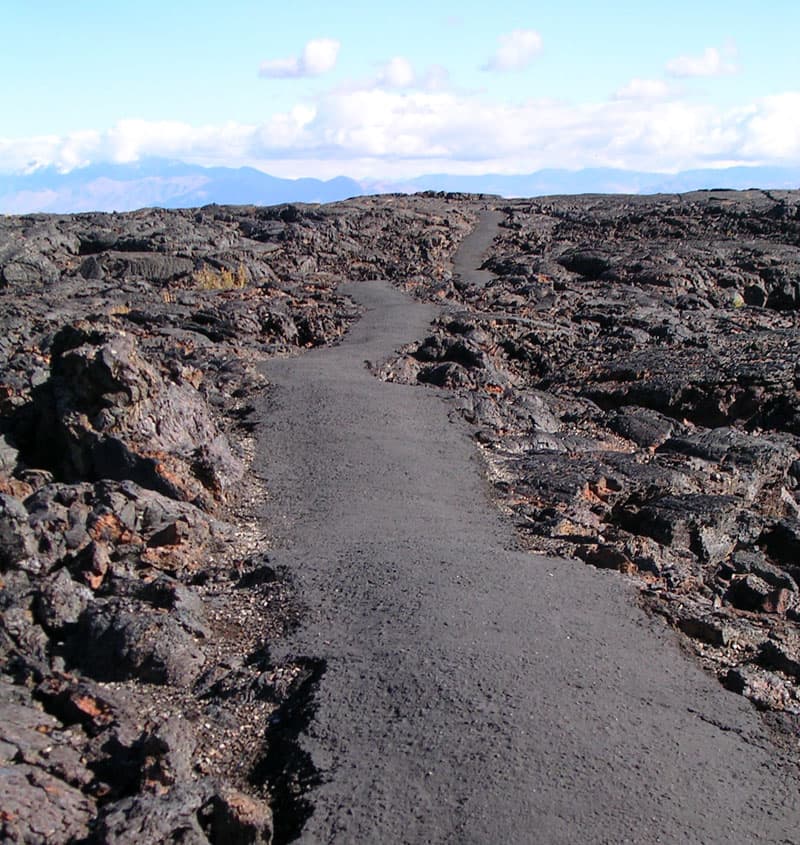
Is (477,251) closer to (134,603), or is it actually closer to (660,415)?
(660,415)

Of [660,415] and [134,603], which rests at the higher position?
[134,603]

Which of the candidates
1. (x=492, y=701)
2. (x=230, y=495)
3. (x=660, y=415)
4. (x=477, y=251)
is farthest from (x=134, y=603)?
(x=477, y=251)

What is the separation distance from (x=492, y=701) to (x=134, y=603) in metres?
3.18

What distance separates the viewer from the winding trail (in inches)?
215

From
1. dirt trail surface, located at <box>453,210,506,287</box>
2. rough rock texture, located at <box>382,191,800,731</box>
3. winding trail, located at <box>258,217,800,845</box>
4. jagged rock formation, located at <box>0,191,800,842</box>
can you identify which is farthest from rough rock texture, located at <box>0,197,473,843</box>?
dirt trail surface, located at <box>453,210,506,287</box>

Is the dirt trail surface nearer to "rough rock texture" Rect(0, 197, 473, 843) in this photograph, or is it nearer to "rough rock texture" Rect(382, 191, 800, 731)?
"rough rock texture" Rect(382, 191, 800, 731)

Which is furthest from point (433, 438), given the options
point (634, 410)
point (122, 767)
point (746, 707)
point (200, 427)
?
point (122, 767)

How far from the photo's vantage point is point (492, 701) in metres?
6.45

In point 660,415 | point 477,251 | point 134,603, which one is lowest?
point 660,415

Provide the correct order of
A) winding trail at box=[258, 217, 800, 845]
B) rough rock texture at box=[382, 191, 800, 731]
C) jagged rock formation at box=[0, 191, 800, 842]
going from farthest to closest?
rough rock texture at box=[382, 191, 800, 731], jagged rock formation at box=[0, 191, 800, 842], winding trail at box=[258, 217, 800, 845]

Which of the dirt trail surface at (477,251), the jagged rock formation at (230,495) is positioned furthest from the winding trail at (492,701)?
the dirt trail surface at (477,251)

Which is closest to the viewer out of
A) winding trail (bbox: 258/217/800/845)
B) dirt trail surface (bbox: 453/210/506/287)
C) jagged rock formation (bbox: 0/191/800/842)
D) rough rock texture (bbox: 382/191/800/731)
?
winding trail (bbox: 258/217/800/845)

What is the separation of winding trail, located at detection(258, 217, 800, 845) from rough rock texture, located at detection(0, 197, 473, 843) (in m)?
0.48

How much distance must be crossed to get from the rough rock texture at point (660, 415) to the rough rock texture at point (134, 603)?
11.4 feet
